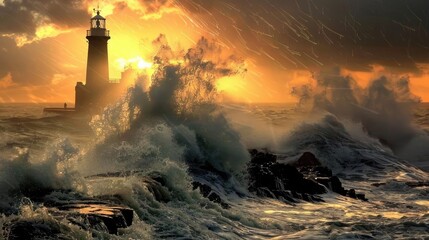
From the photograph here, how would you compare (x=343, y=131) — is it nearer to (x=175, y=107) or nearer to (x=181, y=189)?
(x=175, y=107)

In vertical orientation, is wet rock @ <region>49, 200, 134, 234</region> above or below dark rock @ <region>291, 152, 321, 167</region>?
below

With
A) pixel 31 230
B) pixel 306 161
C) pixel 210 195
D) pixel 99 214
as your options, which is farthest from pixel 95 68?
pixel 31 230

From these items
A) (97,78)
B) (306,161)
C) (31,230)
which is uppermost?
(97,78)

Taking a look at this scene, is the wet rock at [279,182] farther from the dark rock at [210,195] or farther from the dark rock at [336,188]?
the dark rock at [210,195]

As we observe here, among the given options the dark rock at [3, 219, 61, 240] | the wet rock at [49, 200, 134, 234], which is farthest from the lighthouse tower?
the dark rock at [3, 219, 61, 240]

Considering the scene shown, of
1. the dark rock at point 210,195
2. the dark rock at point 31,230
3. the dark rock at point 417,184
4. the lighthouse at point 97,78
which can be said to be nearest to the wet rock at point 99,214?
the dark rock at point 31,230

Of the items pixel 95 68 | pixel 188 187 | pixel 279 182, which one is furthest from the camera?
pixel 95 68

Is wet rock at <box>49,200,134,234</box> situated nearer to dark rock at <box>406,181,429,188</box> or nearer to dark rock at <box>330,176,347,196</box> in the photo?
dark rock at <box>330,176,347,196</box>

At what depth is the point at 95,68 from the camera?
39.5m

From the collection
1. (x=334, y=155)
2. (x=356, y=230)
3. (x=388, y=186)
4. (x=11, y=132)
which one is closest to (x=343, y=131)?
(x=334, y=155)

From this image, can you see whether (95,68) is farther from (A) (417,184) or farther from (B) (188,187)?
(B) (188,187)

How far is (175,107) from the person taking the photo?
18.7 m

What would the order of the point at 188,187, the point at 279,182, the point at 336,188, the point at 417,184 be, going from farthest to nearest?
the point at 417,184, the point at 336,188, the point at 279,182, the point at 188,187

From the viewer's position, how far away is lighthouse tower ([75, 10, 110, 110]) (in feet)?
122
